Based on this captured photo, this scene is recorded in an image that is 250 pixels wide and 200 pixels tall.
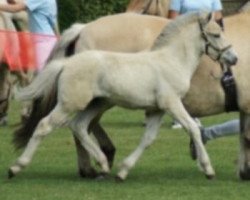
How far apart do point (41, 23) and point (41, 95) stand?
11.9 feet

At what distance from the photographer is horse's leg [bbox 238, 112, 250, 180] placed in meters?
12.2

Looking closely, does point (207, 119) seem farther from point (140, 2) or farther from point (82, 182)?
point (82, 182)

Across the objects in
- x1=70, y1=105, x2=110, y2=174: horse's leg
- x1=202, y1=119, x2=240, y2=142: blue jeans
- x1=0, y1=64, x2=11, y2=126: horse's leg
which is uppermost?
x1=70, y1=105, x2=110, y2=174: horse's leg

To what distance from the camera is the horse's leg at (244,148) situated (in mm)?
12164

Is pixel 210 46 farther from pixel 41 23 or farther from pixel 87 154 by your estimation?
pixel 41 23

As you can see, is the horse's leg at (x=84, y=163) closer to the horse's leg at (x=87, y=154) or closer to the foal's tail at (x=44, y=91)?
the horse's leg at (x=87, y=154)

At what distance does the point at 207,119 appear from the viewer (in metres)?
18.5

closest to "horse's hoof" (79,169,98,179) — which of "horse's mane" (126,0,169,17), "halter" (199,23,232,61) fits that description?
"halter" (199,23,232,61)

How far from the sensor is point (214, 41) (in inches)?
464

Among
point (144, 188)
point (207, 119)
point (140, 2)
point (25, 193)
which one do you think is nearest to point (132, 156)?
point (144, 188)

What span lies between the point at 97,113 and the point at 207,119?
254 inches

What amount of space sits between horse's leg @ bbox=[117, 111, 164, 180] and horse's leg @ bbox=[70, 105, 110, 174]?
175 mm

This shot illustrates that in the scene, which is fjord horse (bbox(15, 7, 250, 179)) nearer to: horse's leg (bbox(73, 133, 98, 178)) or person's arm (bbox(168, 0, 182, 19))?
horse's leg (bbox(73, 133, 98, 178))

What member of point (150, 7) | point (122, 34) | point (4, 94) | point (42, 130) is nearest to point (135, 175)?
point (42, 130)
